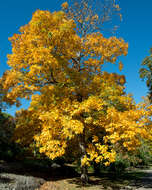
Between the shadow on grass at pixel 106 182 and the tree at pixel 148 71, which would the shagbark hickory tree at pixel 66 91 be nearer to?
the shadow on grass at pixel 106 182

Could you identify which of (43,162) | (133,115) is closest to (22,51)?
(133,115)

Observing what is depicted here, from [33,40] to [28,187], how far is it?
719cm

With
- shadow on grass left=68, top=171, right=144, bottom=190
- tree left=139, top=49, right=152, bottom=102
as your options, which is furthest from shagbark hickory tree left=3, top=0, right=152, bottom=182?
tree left=139, top=49, right=152, bottom=102

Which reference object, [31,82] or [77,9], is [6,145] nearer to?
[31,82]

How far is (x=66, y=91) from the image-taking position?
786cm

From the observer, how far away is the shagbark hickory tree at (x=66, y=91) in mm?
6250

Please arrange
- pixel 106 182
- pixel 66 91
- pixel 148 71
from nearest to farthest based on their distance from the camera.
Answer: pixel 66 91
pixel 106 182
pixel 148 71

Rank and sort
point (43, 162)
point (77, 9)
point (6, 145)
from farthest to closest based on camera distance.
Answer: point (6, 145), point (43, 162), point (77, 9)

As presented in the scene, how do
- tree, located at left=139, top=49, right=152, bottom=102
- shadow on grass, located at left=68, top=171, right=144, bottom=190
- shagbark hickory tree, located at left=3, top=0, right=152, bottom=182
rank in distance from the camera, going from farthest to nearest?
tree, located at left=139, top=49, right=152, bottom=102, shadow on grass, located at left=68, top=171, right=144, bottom=190, shagbark hickory tree, located at left=3, top=0, right=152, bottom=182

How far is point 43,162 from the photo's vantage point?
15242mm

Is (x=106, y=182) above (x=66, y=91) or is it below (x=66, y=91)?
below

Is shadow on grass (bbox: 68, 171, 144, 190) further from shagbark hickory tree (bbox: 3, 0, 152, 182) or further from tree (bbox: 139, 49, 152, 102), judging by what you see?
tree (bbox: 139, 49, 152, 102)

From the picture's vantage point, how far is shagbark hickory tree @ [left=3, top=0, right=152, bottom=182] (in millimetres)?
6250

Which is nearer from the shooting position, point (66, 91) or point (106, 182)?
point (66, 91)
